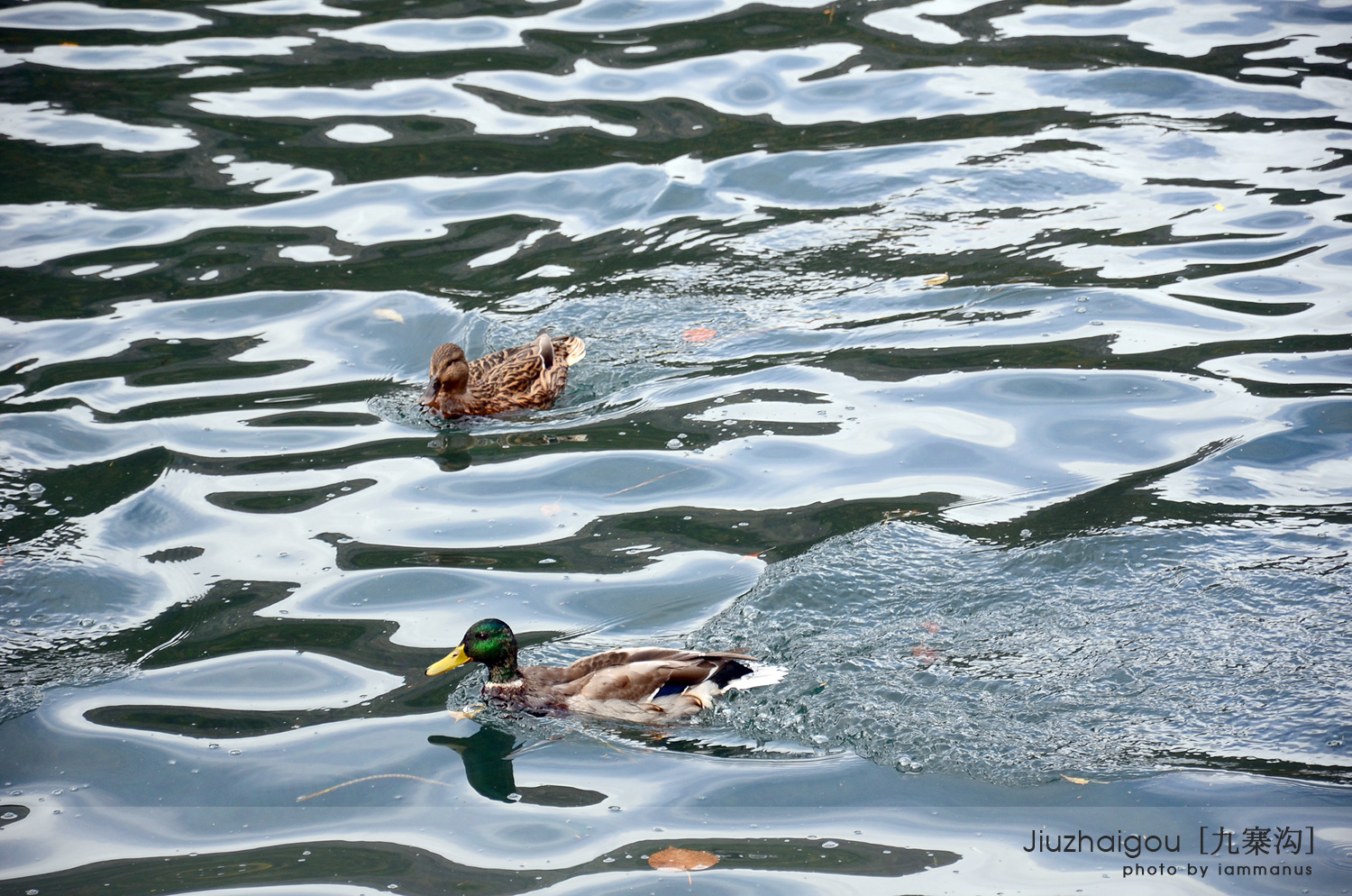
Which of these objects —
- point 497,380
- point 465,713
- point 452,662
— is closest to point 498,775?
point 465,713

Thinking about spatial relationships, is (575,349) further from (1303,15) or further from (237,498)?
(1303,15)

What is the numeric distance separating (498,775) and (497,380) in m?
3.91

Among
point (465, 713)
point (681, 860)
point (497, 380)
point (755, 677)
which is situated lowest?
point (681, 860)

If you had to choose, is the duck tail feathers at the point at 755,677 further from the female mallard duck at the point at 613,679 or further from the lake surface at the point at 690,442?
the lake surface at the point at 690,442

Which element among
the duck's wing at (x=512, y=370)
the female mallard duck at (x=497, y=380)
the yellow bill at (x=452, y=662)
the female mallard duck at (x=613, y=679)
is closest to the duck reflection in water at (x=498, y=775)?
the female mallard duck at (x=613, y=679)

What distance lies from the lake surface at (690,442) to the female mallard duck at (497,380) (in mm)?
170

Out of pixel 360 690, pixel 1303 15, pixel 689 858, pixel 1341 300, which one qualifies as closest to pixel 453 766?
pixel 360 690

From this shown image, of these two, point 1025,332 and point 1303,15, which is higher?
point 1303,15

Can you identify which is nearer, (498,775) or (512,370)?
(498,775)

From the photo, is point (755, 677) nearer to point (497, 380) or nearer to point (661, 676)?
point (661, 676)

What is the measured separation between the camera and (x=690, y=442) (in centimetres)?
832

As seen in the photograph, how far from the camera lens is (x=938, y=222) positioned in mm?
11188

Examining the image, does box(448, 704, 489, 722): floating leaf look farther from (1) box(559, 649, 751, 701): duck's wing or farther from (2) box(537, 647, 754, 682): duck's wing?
(1) box(559, 649, 751, 701): duck's wing

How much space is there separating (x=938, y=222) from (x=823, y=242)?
1093mm
